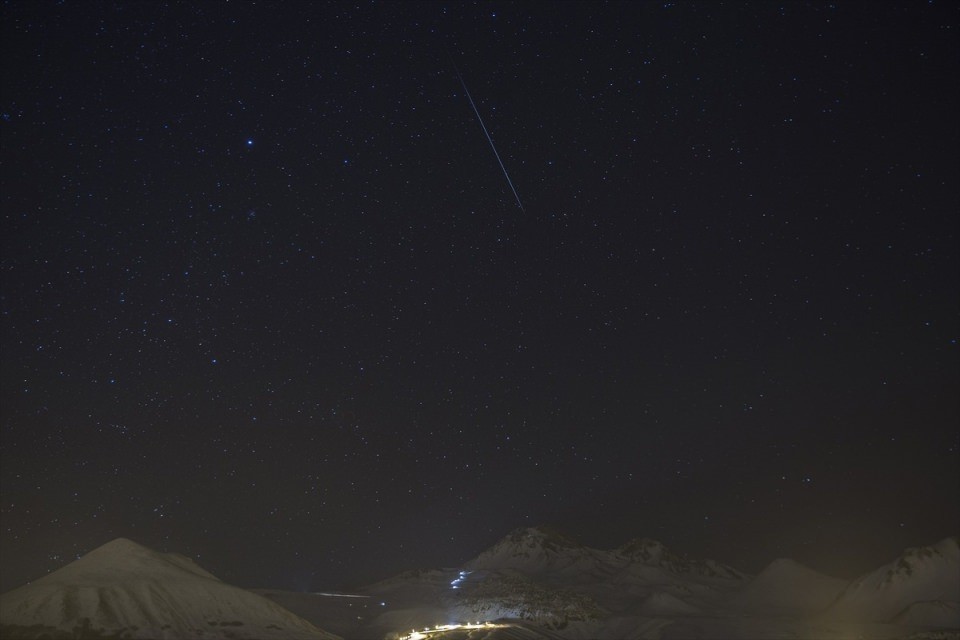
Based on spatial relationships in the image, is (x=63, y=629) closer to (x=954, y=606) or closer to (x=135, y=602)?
(x=135, y=602)

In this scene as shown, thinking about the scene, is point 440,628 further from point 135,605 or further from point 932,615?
point 932,615

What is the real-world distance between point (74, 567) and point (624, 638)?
126 metres

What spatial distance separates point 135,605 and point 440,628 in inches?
3093

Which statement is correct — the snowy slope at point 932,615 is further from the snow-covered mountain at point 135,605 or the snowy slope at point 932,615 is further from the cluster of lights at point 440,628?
the snow-covered mountain at point 135,605

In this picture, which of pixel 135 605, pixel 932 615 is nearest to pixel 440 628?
pixel 135 605

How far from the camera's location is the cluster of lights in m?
145

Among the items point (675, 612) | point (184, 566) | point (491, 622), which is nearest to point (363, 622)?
point (491, 622)

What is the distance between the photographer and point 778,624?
15650 centimetres

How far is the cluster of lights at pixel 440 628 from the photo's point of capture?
477ft

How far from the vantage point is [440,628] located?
159500 millimetres

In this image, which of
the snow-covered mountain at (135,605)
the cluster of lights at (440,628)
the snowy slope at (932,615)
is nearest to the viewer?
the snow-covered mountain at (135,605)

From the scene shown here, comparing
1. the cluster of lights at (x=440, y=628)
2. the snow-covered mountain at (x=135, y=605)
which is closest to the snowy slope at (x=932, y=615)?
the cluster of lights at (x=440, y=628)

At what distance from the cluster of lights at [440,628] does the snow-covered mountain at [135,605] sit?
108 ft

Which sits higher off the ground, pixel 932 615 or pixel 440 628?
pixel 440 628
